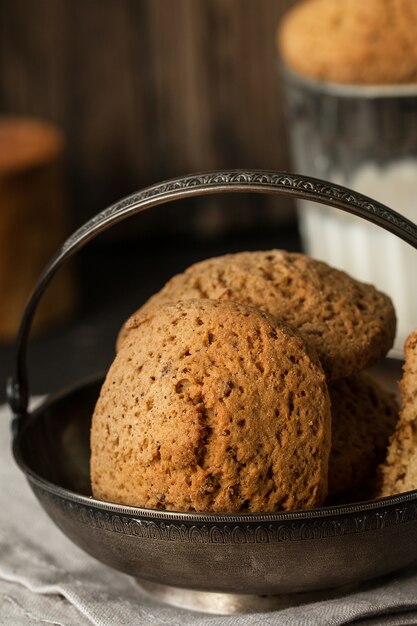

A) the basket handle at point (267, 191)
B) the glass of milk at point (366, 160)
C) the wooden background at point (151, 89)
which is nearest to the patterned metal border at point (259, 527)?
the basket handle at point (267, 191)

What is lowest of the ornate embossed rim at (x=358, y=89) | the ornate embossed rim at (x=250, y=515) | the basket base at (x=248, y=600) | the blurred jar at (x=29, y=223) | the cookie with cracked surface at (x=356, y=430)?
the blurred jar at (x=29, y=223)

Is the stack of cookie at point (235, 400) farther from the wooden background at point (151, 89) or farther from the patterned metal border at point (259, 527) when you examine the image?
the wooden background at point (151, 89)

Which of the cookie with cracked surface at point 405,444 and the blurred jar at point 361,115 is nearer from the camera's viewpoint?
the cookie with cracked surface at point 405,444

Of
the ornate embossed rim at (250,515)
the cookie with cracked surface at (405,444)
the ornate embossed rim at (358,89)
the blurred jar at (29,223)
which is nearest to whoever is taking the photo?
the ornate embossed rim at (250,515)

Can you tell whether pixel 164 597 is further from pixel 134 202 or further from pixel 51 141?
pixel 51 141

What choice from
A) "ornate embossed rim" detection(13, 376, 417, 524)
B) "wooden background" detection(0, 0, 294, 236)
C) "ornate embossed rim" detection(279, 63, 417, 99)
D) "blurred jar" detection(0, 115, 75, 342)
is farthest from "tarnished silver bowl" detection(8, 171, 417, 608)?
"wooden background" detection(0, 0, 294, 236)

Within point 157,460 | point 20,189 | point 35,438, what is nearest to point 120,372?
point 157,460
